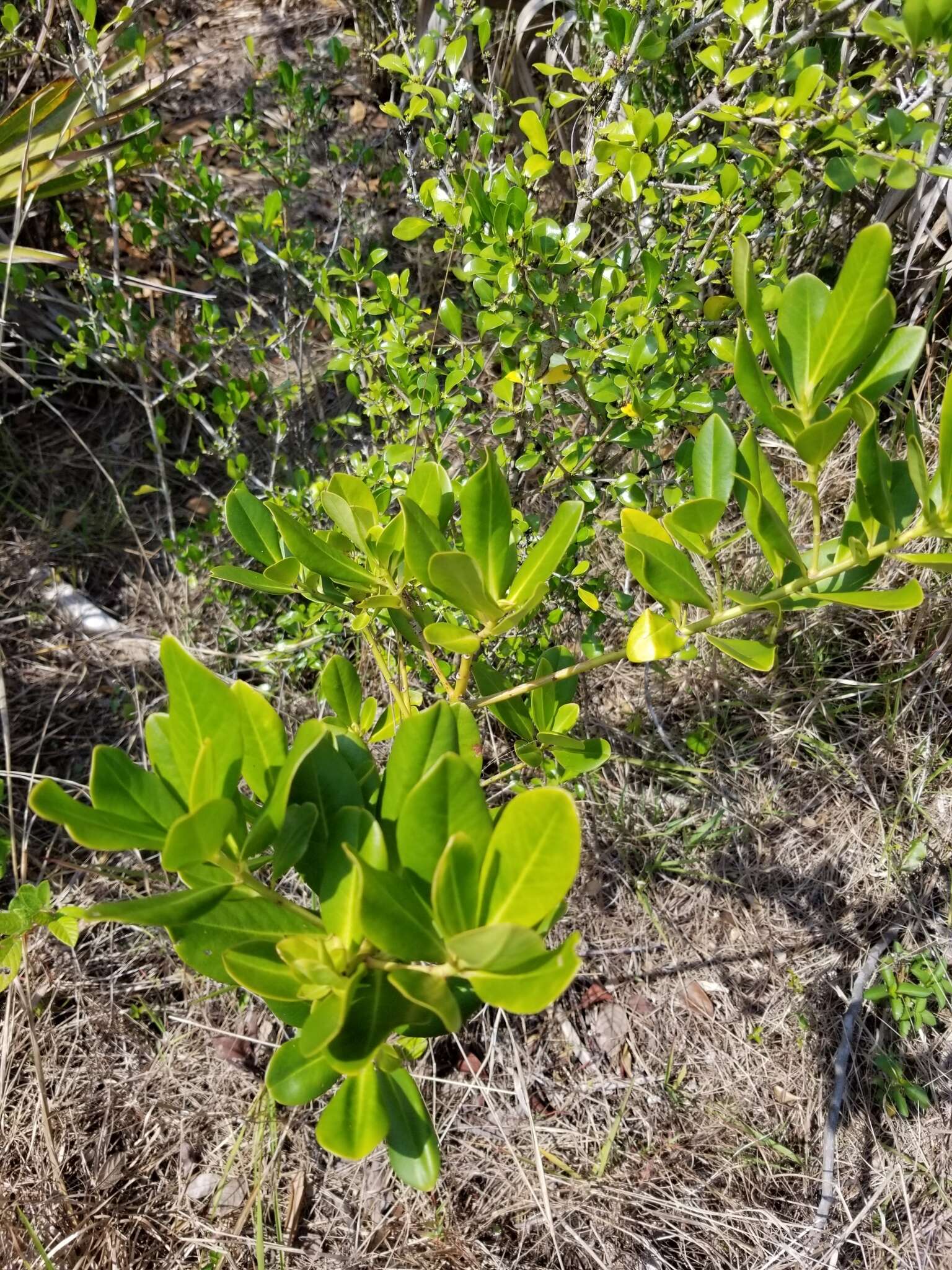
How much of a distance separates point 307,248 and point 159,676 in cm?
98

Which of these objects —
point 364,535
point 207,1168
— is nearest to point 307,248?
point 364,535

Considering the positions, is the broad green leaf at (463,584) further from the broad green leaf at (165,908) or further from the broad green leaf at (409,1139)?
the broad green leaf at (409,1139)

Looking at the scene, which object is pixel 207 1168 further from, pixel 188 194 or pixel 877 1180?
pixel 188 194

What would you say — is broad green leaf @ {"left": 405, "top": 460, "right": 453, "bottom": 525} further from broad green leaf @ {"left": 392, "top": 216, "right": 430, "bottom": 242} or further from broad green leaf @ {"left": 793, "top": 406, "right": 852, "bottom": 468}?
broad green leaf @ {"left": 392, "top": 216, "right": 430, "bottom": 242}

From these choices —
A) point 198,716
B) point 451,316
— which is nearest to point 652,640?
point 198,716

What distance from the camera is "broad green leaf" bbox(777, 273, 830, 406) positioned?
655 mm

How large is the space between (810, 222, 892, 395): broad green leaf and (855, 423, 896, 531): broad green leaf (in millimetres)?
66

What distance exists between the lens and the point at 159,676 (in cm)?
188

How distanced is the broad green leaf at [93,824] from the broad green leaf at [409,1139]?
0.28 m

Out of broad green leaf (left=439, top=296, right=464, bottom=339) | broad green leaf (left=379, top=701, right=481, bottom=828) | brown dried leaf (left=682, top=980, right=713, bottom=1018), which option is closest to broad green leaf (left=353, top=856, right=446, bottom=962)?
broad green leaf (left=379, top=701, right=481, bottom=828)

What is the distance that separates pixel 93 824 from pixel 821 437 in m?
0.59

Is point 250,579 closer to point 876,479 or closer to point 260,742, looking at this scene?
point 260,742

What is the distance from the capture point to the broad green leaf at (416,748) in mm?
646

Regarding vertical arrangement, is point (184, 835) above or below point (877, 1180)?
above
